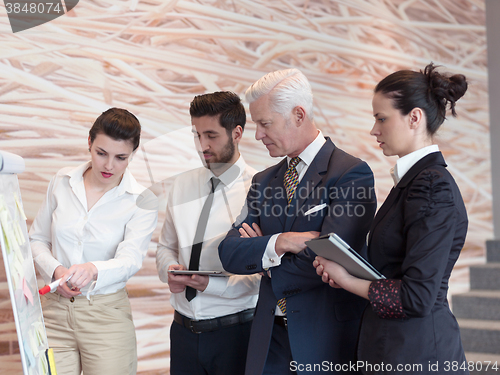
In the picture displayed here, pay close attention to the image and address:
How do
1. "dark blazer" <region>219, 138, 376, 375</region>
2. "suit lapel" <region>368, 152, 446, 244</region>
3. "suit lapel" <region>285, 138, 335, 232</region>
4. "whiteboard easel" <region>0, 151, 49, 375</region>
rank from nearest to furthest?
"whiteboard easel" <region>0, 151, 49, 375</region> → "suit lapel" <region>368, 152, 446, 244</region> → "dark blazer" <region>219, 138, 376, 375</region> → "suit lapel" <region>285, 138, 335, 232</region>

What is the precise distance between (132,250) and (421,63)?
3.82 metres

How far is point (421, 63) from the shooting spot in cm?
484

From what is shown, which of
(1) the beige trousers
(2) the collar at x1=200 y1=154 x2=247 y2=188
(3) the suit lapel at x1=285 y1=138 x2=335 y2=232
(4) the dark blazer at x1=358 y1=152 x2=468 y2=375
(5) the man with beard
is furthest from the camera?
(2) the collar at x1=200 y1=154 x2=247 y2=188

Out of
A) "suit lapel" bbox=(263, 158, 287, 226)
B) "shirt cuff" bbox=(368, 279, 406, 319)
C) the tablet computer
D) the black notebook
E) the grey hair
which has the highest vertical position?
the grey hair

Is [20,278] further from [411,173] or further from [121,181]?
[411,173]

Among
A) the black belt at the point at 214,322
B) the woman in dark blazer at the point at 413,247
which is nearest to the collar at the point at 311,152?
the woman in dark blazer at the point at 413,247

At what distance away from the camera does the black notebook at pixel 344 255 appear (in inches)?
59.2

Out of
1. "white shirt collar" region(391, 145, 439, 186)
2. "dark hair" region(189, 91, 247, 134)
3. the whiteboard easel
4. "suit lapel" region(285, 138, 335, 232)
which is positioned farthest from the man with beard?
"white shirt collar" region(391, 145, 439, 186)

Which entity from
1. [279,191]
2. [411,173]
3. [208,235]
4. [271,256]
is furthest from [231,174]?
[411,173]

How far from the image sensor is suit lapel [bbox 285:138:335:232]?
192cm

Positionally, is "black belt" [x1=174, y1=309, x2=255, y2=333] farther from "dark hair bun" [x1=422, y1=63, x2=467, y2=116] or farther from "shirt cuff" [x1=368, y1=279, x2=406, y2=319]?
"dark hair bun" [x1=422, y1=63, x2=467, y2=116]

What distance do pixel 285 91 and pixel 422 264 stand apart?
92 cm

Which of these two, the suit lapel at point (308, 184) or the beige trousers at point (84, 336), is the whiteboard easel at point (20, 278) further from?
the suit lapel at point (308, 184)

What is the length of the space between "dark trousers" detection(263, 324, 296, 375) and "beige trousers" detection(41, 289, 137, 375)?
0.68 m
